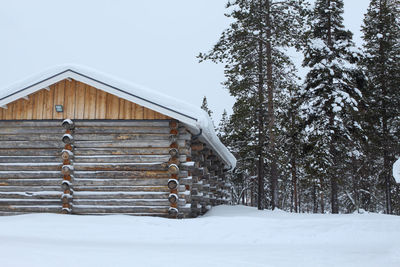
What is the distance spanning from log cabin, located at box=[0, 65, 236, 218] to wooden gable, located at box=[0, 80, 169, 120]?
3 centimetres

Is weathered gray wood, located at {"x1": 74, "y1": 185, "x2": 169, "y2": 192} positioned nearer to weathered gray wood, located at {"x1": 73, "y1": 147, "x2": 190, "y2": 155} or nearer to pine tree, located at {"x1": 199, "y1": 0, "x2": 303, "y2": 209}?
weathered gray wood, located at {"x1": 73, "y1": 147, "x2": 190, "y2": 155}

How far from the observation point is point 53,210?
40.8ft

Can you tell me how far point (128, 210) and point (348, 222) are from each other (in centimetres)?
646

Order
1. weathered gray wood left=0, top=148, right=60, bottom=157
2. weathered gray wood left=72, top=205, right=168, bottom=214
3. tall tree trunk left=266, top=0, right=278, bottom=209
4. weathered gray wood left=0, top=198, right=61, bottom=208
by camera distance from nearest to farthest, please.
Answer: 1. weathered gray wood left=72, top=205, right=168, bottom=214
2. weathered gray wood left=0, top=198, right=61, bottom=208
3. weathered gray wood left=0, top=148, right=60, bottom=157
4. tall tree trunk left=266, top=0, right=278, bottom=209

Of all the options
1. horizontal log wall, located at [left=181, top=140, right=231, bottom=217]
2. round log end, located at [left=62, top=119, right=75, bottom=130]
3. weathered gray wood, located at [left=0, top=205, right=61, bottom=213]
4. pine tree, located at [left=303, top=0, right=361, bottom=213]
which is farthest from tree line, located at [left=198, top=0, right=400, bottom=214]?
weathered gray wood, located at [left=0, top=205, right=61, bottom=213]

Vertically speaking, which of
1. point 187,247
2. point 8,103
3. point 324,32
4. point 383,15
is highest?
point 383,15

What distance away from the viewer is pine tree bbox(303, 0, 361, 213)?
18.0 meters

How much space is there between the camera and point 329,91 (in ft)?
60.4

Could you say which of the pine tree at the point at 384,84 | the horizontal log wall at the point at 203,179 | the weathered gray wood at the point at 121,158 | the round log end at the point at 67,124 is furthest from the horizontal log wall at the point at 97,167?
the pine tree at the point at 384,84

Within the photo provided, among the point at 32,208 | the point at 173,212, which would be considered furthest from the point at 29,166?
the point at 173,212

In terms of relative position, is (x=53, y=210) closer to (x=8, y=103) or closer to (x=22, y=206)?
(x=22, y=206)

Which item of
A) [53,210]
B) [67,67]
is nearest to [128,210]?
[53,210]

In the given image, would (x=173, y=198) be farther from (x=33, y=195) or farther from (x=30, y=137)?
(x=30, y=137)

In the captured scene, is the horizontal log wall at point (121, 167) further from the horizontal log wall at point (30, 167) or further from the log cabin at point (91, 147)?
the horizontal log wall at point (30, 167)
